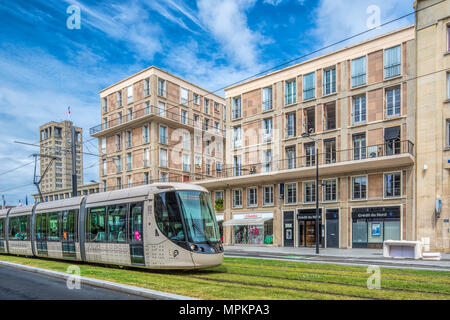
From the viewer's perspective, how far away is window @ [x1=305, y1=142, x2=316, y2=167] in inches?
1225

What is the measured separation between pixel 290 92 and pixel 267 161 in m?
6.34

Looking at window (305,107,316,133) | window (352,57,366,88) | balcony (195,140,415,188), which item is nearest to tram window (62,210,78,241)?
balcony (195,140,415,188)

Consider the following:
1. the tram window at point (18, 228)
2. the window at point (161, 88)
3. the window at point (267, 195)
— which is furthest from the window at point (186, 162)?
the tram window at point (18, 228)

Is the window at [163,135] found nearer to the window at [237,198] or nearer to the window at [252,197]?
the window at [237,198]

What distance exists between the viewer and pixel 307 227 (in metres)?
30.7

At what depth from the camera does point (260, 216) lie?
33500 mm

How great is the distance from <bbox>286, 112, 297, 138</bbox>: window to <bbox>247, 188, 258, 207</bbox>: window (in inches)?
226

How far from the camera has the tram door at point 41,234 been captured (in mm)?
18433

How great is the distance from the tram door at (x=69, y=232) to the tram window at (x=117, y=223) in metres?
2.93

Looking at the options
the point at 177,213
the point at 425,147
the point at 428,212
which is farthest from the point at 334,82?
A: the point at 177,213

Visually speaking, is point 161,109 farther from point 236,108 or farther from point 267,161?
point 267,161

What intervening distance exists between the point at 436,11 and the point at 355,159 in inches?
435

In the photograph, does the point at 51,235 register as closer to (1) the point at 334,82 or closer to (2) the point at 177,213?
(2) the point at 177,213
